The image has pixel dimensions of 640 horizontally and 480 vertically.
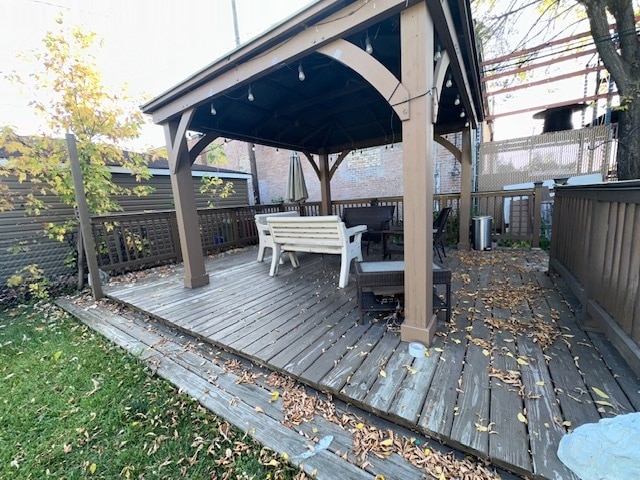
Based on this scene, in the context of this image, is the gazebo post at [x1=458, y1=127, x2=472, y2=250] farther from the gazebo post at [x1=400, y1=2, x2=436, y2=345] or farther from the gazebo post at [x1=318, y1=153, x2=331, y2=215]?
the gazebo post at [x1=400, y1=2, x2=436, y2=345]

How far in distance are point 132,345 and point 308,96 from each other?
389 centimetres

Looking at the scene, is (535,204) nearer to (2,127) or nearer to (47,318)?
(47,318)

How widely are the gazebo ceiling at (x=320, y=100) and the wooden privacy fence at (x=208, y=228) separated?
178 cm

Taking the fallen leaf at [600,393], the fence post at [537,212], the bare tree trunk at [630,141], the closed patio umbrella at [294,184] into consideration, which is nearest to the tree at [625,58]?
the bare tree trunk at [630,141]

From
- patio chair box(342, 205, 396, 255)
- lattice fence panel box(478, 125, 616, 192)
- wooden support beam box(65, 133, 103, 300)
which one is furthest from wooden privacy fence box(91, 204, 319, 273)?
lattice fence panel box(478, 125, 616, 192)

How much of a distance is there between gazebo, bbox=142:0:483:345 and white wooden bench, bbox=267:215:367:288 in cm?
117

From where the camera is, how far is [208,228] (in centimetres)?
630

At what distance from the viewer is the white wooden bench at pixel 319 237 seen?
11.2 feet

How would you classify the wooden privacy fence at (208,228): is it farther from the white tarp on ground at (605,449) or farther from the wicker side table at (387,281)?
the white tarp on ground at (605,449)

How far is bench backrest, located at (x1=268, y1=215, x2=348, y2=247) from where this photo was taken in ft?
11.1

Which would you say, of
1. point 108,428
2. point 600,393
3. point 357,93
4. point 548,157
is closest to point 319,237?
point 357,93

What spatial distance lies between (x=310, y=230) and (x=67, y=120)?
4221 millimetres

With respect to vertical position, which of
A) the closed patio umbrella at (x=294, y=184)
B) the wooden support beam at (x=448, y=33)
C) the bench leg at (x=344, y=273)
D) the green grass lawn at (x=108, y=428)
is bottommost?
the green grass lawn at (x=108, y=428)

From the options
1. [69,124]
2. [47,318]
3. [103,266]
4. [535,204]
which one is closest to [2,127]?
[69,124]
